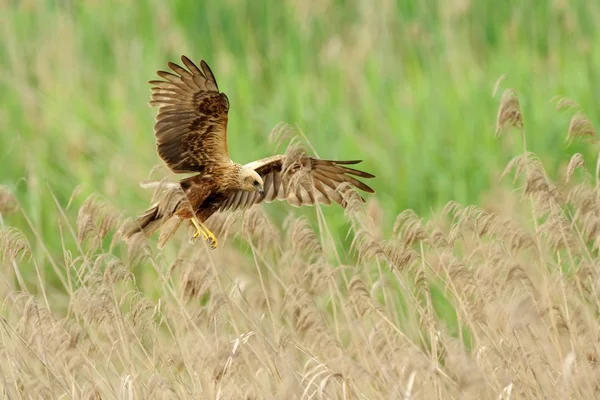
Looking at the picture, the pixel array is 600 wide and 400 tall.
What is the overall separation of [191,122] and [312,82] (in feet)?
11.4

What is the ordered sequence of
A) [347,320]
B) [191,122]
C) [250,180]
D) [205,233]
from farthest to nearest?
[191,122] < [250,180] < [205,233] < [347,320]

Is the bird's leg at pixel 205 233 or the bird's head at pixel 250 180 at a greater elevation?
the bird's head at pixel 250 180

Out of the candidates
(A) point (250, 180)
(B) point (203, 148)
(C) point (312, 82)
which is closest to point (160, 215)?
(A) point (250, 180)

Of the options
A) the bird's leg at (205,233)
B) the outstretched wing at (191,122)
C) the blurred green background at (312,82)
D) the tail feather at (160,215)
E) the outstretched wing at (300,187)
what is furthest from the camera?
the blurred green background at (312,82)

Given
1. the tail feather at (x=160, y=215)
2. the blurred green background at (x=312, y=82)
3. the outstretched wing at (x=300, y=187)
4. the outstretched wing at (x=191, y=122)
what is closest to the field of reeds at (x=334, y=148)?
the blurred green background at (x=312, y=82)

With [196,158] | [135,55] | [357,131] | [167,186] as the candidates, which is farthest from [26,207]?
[167,186]

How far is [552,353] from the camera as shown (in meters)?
3.93

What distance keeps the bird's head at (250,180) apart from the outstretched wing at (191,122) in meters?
0.13

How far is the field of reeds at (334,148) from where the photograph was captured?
12.7 feet

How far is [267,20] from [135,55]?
0.98 m

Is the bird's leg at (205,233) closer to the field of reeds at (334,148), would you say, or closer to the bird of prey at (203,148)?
the field of reeds at (334,148)

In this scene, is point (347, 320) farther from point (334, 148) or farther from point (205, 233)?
point (334, 148)

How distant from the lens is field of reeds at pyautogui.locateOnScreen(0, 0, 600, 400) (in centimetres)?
388

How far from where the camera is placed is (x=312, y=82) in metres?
7.69
